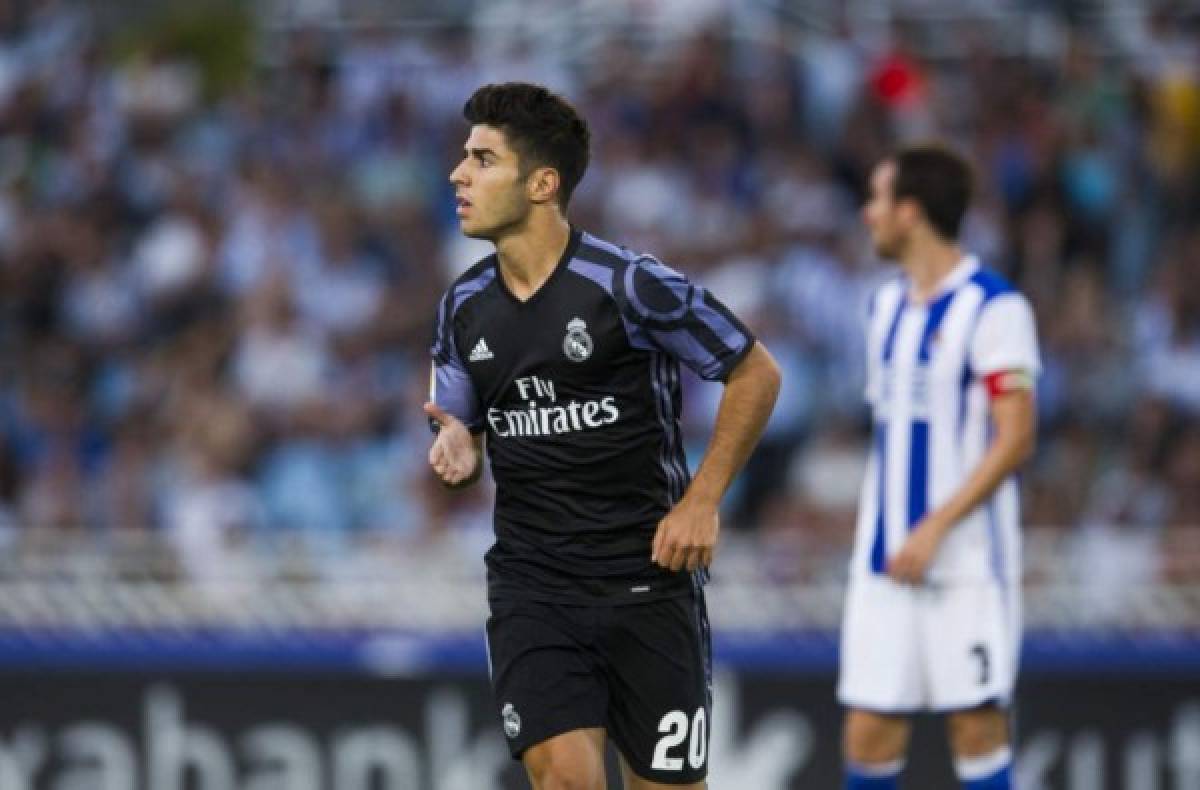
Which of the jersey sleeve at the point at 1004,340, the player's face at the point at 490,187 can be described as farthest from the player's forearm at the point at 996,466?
the player's face at the point at 490,187

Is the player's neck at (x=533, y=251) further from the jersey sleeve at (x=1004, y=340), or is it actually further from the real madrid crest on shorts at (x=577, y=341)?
the jersey sleeve at (x=1004, y=340)

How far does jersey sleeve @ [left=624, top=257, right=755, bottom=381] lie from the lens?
19.1ft

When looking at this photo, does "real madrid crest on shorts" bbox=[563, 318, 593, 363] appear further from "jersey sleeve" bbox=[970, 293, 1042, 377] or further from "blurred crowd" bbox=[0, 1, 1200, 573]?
"blurred crowd" bbox=[0, 1, 1200, 573]

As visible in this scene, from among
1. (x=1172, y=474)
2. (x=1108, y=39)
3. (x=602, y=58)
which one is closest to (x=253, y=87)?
(x=602, y=58)

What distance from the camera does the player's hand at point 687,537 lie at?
578 cm

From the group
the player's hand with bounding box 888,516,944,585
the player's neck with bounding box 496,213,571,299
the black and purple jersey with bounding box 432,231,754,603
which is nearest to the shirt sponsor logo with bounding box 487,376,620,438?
the black and purple jersey with bounding box 432,231,754,603

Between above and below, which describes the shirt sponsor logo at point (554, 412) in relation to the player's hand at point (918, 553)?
above

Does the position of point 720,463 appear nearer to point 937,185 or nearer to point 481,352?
point 481,352

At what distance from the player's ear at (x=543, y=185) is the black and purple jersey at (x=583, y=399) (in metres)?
0.15

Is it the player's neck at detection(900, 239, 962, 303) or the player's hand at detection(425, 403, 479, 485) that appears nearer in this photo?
the player's hand at detection(425, 403, 479, 485)

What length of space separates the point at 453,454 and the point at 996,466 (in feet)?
6.96

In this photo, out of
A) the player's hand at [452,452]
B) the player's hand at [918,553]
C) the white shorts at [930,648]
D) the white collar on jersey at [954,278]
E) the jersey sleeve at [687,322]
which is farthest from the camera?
the white collar on jersey at [954,278]

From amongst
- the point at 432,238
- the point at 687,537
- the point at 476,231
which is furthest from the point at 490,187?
the point at 432,238

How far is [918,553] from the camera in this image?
7.17 metres
